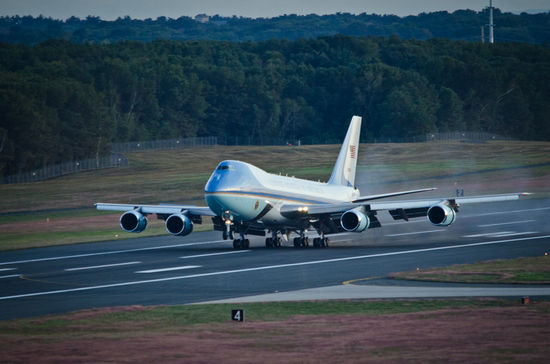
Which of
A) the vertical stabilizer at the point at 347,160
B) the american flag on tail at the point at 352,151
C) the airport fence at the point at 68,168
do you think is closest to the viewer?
the vertical stabilizer at the point at 347,160

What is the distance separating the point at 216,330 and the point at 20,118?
379 feet

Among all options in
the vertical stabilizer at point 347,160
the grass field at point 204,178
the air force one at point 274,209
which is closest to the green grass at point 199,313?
the air force one at point 274,209

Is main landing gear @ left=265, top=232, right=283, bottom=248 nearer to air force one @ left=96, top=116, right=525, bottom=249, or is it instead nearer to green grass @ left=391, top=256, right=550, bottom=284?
air force one @ left=96, top=116, right=525, bottom=249

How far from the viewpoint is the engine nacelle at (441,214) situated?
53.2 meters

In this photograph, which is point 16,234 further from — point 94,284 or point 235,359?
point 235,359

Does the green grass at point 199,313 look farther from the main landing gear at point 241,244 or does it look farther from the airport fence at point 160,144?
the airport fence at point 160,144

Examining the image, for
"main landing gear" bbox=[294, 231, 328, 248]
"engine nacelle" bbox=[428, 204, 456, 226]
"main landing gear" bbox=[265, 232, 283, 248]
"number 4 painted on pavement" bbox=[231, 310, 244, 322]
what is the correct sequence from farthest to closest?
"main landing gear" bbox=[265, 232, 283, 248], "main landing gear" bbox=[294, 231, 328, 248], "engine nacelle" bbox=[428, 204, 456, 226], "number 4 painted on pavement" bbox=[231, 310, 244, 322]

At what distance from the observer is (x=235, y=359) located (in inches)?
917

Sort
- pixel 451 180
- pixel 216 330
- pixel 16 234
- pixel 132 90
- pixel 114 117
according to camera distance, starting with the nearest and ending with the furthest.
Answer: pixel 216 330 < pixel 16 234 < pixel 451 180 < pixel 114 117 < pixel 132 90

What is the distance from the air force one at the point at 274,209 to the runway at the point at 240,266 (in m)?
1.70

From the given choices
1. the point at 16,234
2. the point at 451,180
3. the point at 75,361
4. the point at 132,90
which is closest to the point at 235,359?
the point at 75,361

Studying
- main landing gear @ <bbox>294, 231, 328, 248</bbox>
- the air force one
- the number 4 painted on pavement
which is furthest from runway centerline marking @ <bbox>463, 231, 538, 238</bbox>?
the number 4 painted on pavement

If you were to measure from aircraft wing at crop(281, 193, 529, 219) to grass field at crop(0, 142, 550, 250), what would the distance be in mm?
19856

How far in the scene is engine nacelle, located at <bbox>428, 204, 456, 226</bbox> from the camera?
175 feet
